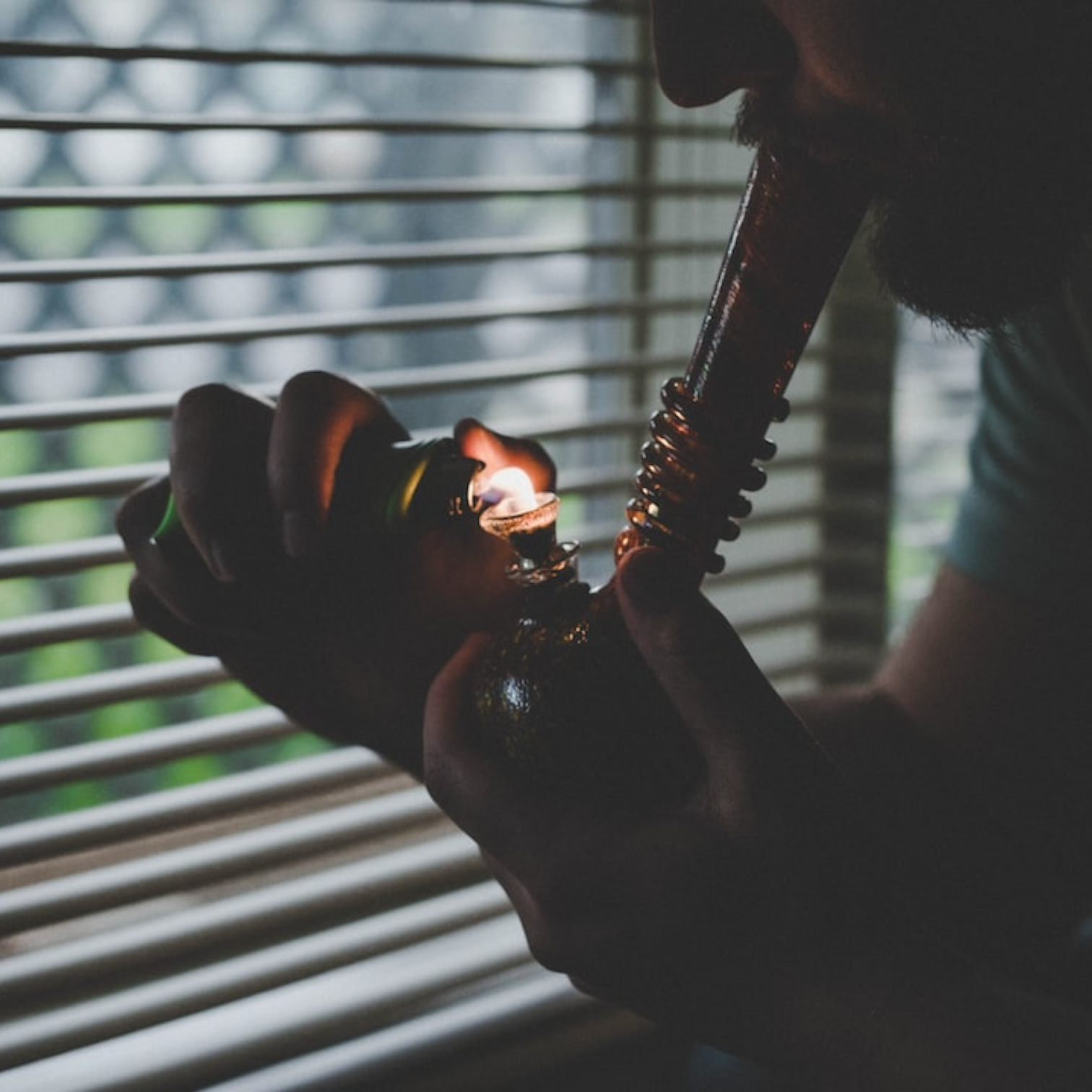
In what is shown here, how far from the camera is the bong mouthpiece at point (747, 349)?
68 centimetres

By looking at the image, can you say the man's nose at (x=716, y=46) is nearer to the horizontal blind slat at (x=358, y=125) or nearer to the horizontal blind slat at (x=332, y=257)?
the horizontal blind slat at (x=358, y=125)

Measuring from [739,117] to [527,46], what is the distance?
18.0 inches

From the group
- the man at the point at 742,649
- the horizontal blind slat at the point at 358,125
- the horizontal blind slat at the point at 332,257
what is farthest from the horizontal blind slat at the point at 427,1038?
the horizontal blind slat at the point at 358,125

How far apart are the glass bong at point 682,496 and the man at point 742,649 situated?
0.08 ft

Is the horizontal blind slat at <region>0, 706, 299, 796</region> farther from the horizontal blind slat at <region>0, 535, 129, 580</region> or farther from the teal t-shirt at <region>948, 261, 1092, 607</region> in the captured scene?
the teal t-shirt at <region>948, 261, 1092, 607</region>

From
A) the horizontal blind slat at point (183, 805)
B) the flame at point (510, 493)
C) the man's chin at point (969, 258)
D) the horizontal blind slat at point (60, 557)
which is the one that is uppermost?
the man's chin at point (969, 258)

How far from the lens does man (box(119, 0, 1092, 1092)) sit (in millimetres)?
661

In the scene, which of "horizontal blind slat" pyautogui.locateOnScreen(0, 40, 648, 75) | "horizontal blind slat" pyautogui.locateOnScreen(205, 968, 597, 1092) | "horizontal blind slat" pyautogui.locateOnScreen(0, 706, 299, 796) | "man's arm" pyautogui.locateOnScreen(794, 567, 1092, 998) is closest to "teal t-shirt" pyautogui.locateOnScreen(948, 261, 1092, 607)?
"man's arm" pyautogui.locateOnScreen(794, 567, 1092, 998)

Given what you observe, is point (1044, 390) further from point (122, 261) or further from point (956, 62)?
A: point (122, 261)

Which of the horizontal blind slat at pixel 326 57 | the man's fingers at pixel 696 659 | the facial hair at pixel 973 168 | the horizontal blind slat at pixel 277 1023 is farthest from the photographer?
the horizontal blind slat at pixel 277 1023

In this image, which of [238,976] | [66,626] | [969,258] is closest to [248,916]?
[238,976]

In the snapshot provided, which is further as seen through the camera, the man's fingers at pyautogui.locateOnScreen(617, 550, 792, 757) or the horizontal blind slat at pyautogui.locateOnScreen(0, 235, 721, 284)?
the horizontal blind slat at pyautogui.locateOnScreen(0, 235, 721, 284)

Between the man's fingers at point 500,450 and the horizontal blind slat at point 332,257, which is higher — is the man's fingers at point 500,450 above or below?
below

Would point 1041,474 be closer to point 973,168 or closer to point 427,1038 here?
point 973,168
